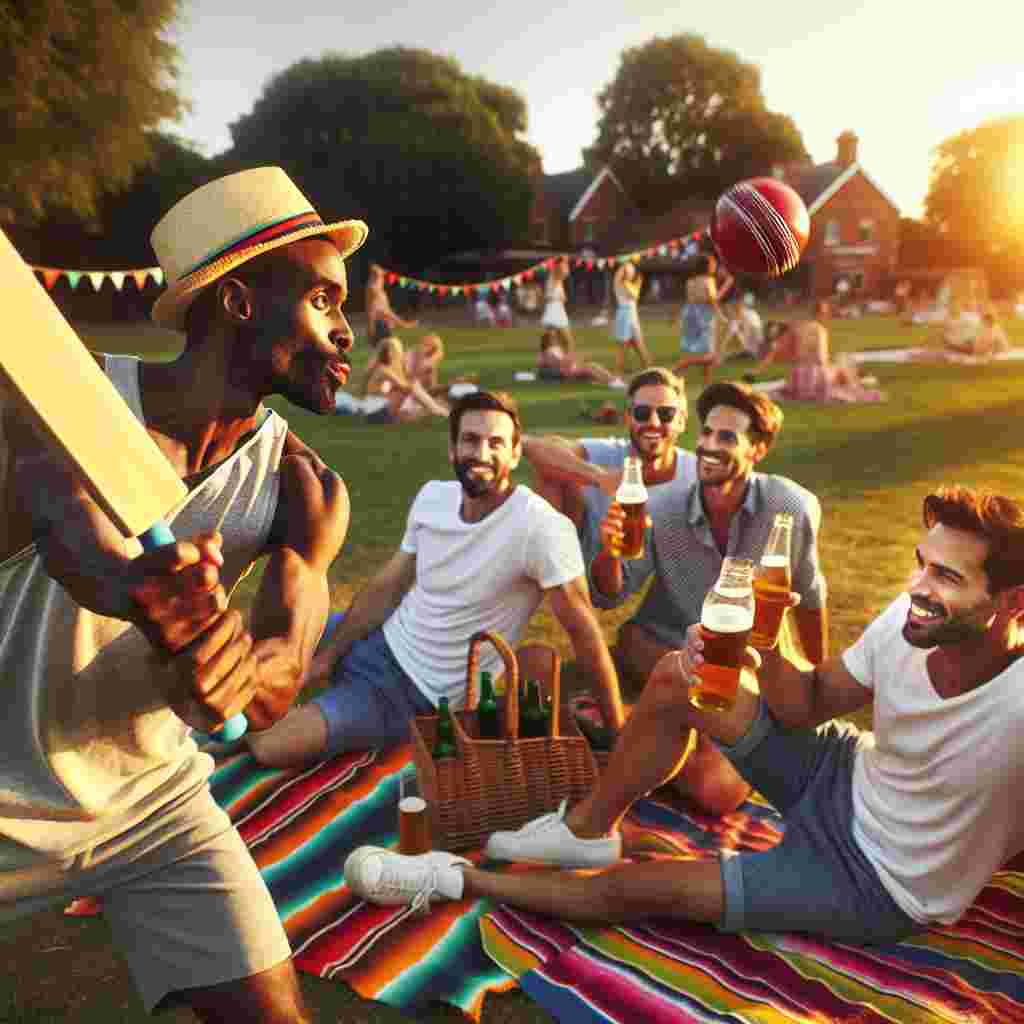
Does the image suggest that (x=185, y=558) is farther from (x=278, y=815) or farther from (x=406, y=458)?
(x=406, y=458)

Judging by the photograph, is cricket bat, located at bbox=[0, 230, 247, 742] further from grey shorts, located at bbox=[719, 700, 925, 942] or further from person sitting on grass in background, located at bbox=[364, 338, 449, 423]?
person sitting on grass in background, located at bbox=[364, 338, 449, 423]

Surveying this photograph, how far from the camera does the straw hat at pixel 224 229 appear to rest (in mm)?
2021

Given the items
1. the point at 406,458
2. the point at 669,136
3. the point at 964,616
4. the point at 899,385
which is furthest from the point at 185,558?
the point at 669,136

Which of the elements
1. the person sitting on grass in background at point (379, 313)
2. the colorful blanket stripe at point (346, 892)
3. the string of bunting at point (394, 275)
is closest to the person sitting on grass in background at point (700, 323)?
the string of bunting at point (394, 275)

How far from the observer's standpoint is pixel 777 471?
33.9 feet

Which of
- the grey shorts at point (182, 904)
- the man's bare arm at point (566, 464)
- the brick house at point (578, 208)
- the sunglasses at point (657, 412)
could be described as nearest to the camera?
the grey shorts at point (182, 904)

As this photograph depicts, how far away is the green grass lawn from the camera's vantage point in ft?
10.1

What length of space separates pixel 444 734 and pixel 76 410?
9.49 ft

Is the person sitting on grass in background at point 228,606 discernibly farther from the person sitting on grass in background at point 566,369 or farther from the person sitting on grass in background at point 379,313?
the person sitting on grass in background at point 566,369

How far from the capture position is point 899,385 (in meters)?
17.9

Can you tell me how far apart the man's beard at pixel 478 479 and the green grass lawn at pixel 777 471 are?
1814mm

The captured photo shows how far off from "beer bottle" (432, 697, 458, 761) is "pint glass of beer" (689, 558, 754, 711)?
53.4 inches

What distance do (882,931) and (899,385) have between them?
55.0ft

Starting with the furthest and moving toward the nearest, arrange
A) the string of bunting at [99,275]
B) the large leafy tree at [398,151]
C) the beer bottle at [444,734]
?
the large leafy tree at [398,151]
the string of bunting at [99,275]
the beer bottle at [444,734]
